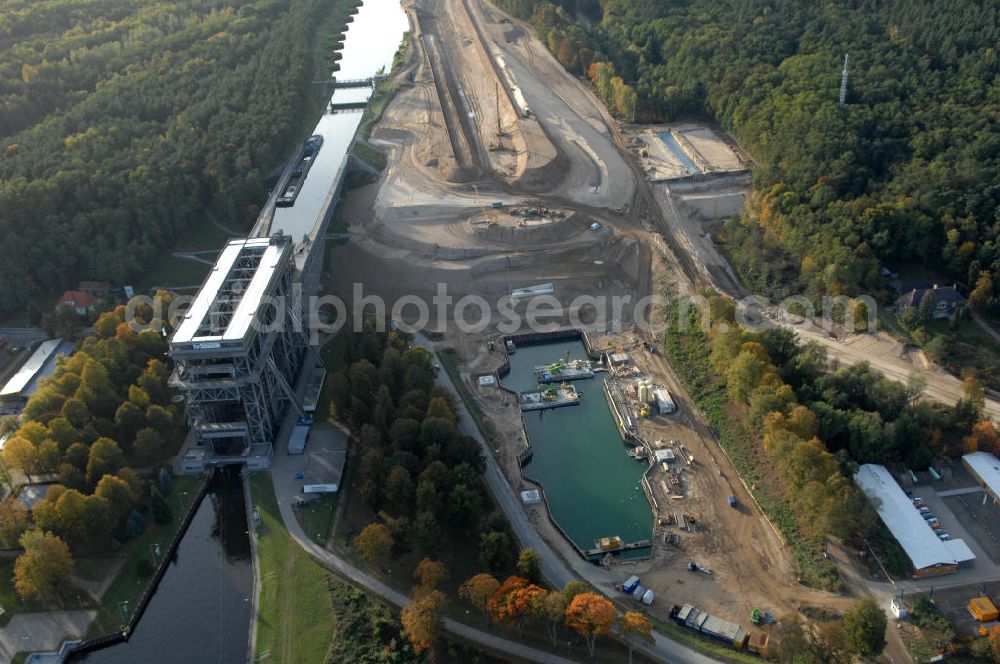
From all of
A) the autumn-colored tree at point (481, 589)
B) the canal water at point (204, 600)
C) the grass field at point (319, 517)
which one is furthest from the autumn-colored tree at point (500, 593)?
the canal water at point (204, 600)

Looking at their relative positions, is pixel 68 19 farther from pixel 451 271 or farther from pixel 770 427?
pixel 770 427

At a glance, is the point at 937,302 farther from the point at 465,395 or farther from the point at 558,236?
the point at 465,395

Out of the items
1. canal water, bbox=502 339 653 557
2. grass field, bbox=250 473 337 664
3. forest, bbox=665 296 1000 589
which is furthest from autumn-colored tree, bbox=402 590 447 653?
forest, bbox=665 296 1000 589

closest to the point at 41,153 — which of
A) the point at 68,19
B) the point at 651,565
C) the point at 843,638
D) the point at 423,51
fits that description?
the point at 68,19

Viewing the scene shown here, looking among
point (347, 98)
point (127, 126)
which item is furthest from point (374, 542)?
point (347, 98)

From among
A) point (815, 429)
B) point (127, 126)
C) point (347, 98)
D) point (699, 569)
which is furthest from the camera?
point (347, 98)

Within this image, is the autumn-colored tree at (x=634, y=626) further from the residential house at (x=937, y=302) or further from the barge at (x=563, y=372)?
Answer: the residential house at (x=937, y=302)

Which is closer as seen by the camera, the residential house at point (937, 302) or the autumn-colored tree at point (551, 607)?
the autumn-colored tree at point (551, 607)

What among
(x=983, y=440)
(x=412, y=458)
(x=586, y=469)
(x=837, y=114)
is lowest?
(x=586, y=469)
